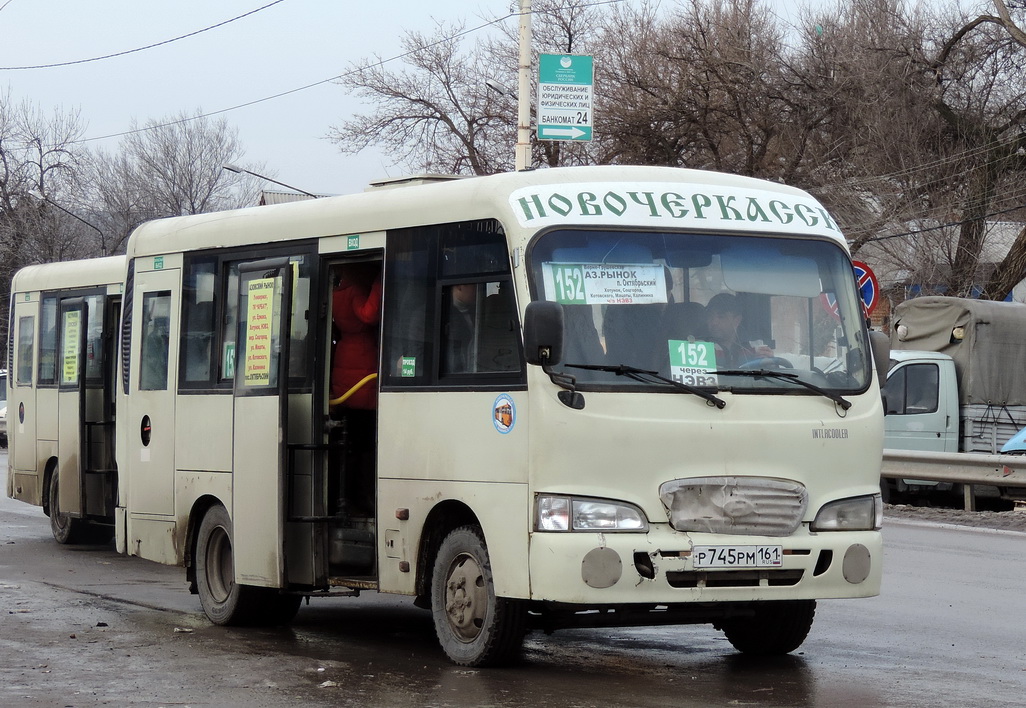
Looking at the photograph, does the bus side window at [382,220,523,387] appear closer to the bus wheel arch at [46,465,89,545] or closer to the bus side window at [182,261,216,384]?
the bus side window at [182,261,216,384]

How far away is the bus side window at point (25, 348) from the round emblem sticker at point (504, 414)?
10.2 m

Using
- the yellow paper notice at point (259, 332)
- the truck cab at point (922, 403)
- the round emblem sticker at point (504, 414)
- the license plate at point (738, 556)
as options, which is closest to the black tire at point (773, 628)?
the license plate at point (738, 556)

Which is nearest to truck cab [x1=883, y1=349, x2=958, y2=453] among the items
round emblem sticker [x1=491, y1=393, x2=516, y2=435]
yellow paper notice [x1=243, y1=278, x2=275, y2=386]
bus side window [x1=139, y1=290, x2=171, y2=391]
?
A: bus side window [x1=139, y1=290, x2=171, y2=391]

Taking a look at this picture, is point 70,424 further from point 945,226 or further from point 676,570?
point 945,226

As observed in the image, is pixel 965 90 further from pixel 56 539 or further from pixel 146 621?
pixel 146 621

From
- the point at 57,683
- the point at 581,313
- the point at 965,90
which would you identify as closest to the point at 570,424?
the point at 581,313

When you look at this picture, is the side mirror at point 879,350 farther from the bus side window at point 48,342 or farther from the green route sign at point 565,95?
the green route sign at point 565,95

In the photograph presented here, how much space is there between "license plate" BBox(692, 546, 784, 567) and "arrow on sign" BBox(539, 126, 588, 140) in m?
13.5

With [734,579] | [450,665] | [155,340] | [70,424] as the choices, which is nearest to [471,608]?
[450,665]

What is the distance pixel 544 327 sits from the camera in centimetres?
751

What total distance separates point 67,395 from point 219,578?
605 centimetres

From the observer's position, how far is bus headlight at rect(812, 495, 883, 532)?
26.7 feet

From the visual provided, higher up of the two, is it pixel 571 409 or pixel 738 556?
pixel 571 409

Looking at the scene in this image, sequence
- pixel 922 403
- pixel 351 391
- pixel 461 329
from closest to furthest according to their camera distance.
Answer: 1. pixel 461 329
2. pixel 351 391
3. pixel 922 403
